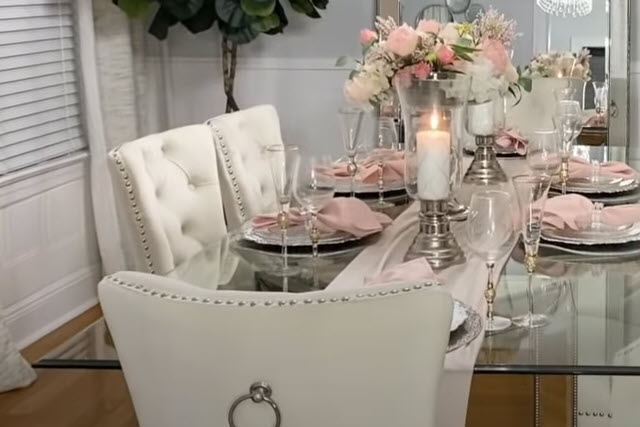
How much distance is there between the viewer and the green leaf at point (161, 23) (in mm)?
4379

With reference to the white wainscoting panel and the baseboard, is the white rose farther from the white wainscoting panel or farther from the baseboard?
the baseboard

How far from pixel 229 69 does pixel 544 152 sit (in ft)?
7.81

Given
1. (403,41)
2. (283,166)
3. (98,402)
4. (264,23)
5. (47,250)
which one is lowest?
(98,402)

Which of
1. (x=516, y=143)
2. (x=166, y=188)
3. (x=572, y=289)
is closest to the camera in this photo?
(x=572, y=289)

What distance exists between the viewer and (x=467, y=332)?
5.13 feet

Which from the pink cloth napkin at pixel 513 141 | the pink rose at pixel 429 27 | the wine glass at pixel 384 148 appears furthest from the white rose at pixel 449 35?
the pink cloth napkin at pixel 513 141

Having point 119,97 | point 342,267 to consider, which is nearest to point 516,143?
point 342,267

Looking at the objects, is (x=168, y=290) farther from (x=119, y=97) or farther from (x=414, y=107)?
(x=119, y=97)

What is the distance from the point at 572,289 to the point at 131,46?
3023 mm

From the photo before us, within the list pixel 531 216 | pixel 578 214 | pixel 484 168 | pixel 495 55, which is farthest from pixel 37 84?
pixel 531 216

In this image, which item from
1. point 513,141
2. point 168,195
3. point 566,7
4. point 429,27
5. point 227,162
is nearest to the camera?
point 429,27

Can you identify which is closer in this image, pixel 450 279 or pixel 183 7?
pixel 450 279

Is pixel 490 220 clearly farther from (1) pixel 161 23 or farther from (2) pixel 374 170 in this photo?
(1) pixel 161 23

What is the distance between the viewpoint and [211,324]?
3.90 ft
